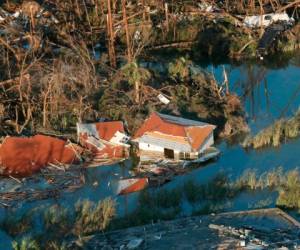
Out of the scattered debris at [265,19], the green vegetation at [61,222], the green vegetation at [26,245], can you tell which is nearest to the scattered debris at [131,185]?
the green vegetation at [61,222]


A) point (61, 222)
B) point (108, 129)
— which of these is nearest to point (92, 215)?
point (61, 222)

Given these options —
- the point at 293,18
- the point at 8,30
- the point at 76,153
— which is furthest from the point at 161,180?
the point at 293,18

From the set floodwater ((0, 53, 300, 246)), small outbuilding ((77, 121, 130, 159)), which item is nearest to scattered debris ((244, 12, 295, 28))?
floodwater ((0, 53, 300, 246))

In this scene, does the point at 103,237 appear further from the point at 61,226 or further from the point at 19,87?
the point at 19,87

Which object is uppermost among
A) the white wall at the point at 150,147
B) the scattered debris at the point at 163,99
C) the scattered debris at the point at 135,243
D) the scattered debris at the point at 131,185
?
the scattered debris at the point at 163,99

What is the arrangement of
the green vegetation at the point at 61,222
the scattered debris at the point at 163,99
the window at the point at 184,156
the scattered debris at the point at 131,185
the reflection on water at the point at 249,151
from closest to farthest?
1. the green vegetation at the point at 61,222
2. the reflection on water at the point at 249,151
3. the scattered debris at the point at 131,185
4. the window at the point at 184,156
5. the scattered debris at the point at 163,99

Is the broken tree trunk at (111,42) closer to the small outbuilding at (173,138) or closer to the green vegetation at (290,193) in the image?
the small outbuilding at (173,138)

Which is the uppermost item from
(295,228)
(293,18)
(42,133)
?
(293,18)
